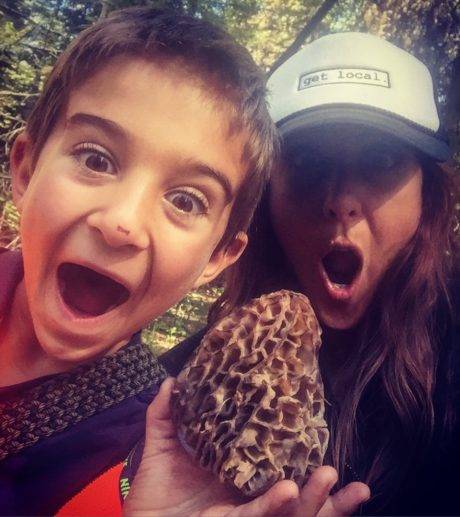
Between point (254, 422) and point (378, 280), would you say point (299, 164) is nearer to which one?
point (378, 280)

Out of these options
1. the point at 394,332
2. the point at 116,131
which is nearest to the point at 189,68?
the point at 116,131

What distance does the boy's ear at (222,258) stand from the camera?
54 cm

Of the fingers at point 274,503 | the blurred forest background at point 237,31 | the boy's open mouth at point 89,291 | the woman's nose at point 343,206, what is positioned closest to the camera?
the fingers at point 274,503

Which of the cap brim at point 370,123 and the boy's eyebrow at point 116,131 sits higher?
the cap brim at point 370,123

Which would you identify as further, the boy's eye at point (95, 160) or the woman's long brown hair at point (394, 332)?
the woman's long brown hair at point (394, 332)

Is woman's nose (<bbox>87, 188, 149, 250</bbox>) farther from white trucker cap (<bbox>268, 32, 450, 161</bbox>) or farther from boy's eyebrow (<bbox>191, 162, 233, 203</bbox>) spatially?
white trucker cap (<bbox>268, 32, 450, 161</bbox>)

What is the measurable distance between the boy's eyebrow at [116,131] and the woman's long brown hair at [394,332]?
6.3 inches

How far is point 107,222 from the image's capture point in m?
0.39

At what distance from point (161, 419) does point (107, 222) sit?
17 cm

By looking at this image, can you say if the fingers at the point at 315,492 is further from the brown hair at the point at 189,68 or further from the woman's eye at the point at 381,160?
the woman's eye at the point at 381,160

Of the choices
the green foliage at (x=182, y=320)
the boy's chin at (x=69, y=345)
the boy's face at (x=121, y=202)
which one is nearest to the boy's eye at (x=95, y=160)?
the boy's face at (x=121, y=202)

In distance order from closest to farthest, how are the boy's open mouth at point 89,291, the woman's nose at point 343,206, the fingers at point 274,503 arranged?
1. the fingers at point 274,503
2. the boy's open mouth at point 89,291
3. the woman's nose at point 343,206

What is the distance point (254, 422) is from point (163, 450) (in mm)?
89

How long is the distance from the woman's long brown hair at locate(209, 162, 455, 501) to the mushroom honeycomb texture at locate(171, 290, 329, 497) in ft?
0.45
